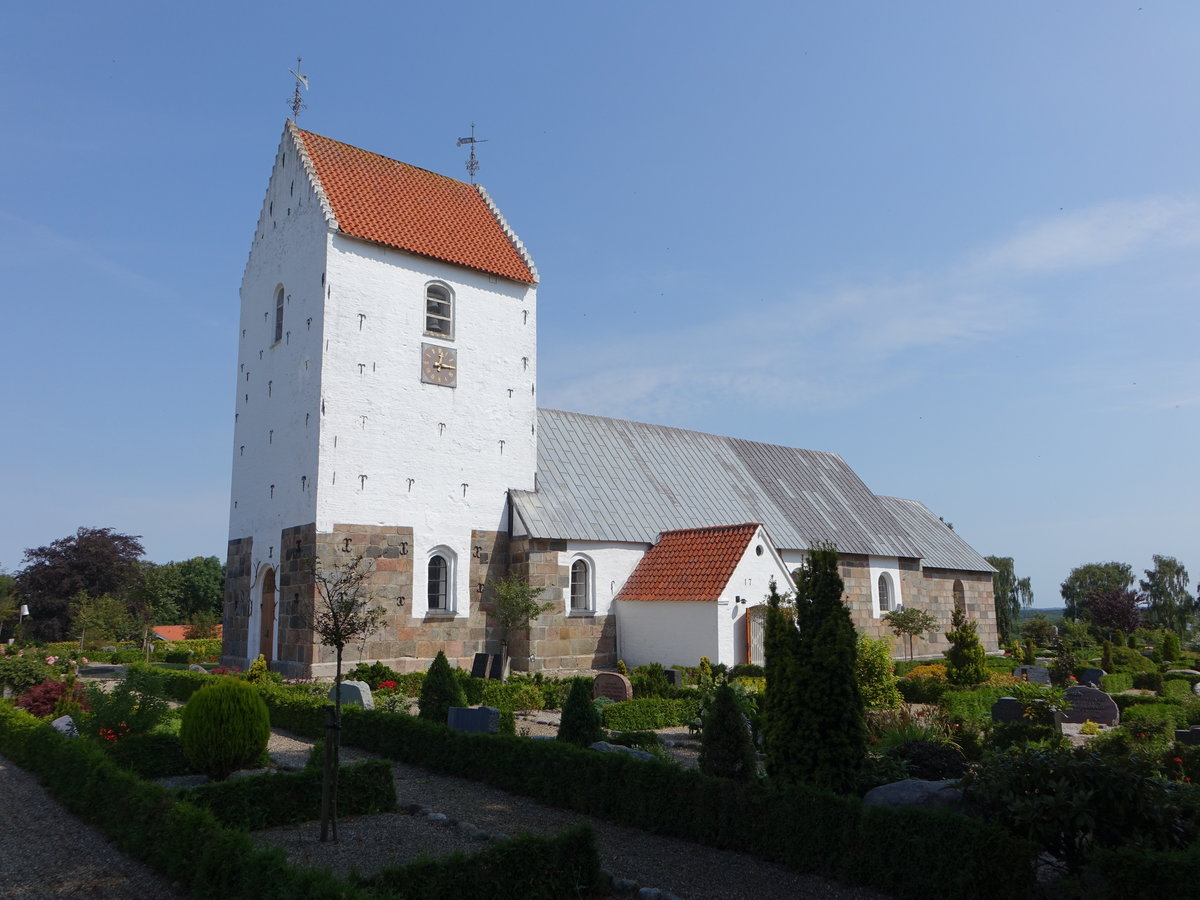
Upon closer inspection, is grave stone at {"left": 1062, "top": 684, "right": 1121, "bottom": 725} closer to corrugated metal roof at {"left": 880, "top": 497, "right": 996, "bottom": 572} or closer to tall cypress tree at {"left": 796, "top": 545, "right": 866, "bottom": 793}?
tall cypress tree at {"left": 796, "top": 545, "right": 866, "bottom": 793}

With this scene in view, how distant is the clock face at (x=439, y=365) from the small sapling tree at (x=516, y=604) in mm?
4560

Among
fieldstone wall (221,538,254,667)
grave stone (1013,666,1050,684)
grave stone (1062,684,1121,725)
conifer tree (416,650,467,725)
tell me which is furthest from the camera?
grave stone (1013,666,1050,684)

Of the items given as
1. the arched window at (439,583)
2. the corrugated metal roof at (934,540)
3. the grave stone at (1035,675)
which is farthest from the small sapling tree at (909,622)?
the arched window at (439,583)

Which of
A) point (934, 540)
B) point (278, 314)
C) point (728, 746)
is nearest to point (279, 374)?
point (278, 314)

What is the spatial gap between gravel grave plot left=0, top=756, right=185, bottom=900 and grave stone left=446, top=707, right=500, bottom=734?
4.27m

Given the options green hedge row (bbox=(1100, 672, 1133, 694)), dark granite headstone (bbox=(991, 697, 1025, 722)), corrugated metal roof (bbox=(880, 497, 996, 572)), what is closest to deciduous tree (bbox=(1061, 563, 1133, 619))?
corrugated metal roof (bbox=(880, 497, 996, 572))

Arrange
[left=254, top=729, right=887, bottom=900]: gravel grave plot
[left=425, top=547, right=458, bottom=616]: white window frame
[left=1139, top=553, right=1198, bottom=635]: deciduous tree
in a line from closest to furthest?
1. [left=254, top=729, right=887, bottom=900]: gravel grave plot
2. [left=425, top=547, right=458, bottom=616]: white window frame
3. [left=1139, top=553, right=1198, bottom=635]: deciduous tree

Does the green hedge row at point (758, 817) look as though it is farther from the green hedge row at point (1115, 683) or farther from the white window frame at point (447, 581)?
the green hedge row at point (1115, 683)

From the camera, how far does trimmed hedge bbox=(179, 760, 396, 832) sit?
23.2 ft

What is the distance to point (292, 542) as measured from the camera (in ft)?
56.8

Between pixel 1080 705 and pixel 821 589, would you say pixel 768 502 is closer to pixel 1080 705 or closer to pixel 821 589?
pixel 1080 705

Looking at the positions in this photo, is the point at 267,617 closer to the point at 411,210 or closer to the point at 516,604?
the point at 516,604

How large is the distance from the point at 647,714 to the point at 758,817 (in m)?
6.88

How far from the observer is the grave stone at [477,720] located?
34.7 feet
